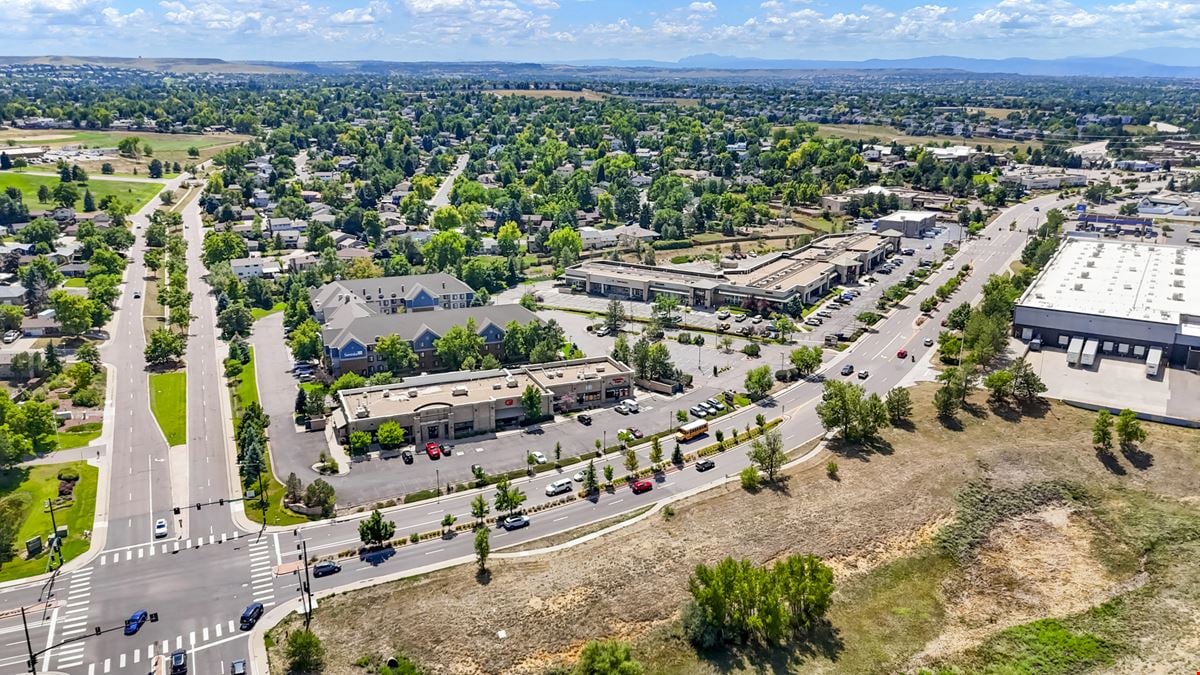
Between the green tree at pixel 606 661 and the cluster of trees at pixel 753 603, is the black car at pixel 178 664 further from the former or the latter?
the cluster of trees at pixel 753 603

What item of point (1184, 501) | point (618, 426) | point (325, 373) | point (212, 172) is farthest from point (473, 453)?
point (212, 172)

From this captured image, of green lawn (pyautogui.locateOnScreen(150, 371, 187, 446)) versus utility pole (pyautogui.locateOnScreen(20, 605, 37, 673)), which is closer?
utility pole (pyautogui.locateOnScreen(20, 605, 37, 673))

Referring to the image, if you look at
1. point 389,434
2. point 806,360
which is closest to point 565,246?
point 806,360

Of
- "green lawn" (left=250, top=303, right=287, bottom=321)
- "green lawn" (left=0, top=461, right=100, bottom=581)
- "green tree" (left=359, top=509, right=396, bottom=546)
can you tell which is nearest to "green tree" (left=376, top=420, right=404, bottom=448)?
"green tree" (left=359, top=509, right=396, bottom=546)

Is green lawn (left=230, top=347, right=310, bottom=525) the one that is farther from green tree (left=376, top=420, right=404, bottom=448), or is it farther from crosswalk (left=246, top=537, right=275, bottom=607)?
green tree (left=376, top=420, right=404, bottom=448)

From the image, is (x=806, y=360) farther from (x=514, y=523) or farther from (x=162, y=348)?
(x=162, y=348)

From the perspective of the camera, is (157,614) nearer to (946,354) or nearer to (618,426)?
(618,426)
